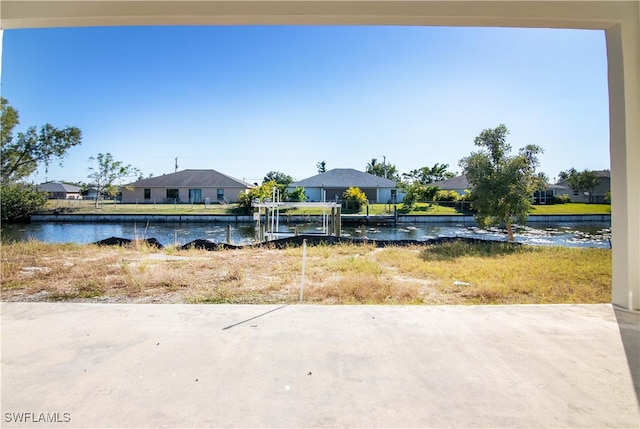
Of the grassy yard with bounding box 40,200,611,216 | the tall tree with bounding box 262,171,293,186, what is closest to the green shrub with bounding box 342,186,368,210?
the grassy yard with bounding box 40,200,611,216

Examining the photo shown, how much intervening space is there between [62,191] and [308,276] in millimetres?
9235

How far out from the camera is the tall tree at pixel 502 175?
821 cm

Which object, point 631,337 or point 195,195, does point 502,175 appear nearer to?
point 631,337

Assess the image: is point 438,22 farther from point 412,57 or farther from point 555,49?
point 555,49

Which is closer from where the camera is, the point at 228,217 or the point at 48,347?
the point at 48,347

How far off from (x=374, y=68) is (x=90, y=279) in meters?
4.96

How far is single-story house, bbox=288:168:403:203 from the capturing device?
18.9 m

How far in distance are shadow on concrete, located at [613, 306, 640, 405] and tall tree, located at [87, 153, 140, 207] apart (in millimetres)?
15933

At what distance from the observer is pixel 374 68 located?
5145 millimetres

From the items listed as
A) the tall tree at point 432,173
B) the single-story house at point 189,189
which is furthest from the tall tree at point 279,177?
the tall tree at point 432,173

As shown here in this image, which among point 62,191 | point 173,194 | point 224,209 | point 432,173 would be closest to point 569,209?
point 432,173

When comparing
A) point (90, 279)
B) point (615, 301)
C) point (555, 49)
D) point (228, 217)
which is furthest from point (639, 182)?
point (228, 217)

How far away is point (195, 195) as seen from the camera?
21281mm

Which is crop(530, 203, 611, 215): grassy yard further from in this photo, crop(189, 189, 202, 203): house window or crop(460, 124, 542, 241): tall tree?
crop(189, 189, 202, 203): house window
